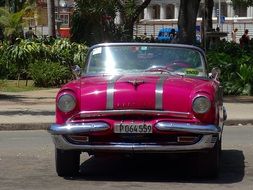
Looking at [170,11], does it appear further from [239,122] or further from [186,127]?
[186,127]

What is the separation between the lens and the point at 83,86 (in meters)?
8.21

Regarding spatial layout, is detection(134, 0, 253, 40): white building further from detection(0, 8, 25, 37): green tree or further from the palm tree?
detection(0, 8, 25, 37): green tree

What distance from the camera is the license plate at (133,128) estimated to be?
7785 millimetres

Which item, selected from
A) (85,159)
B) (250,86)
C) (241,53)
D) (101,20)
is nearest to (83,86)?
(85,159)

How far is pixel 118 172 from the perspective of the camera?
8.80m

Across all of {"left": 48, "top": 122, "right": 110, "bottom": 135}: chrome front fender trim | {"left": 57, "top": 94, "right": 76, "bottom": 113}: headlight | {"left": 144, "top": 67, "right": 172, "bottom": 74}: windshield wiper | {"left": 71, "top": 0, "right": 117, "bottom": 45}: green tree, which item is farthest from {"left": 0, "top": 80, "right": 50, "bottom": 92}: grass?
{"left": 48, "top": 122, "right": 110, "bottom": 135}: chrome front fender trim

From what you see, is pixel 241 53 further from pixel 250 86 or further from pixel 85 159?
→ pixel 85 159

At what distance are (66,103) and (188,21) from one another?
1600 centimetres

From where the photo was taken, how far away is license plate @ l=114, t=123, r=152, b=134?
307 inches

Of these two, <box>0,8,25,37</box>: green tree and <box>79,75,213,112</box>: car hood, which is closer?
<box>79,75,213,112</box>: car hood

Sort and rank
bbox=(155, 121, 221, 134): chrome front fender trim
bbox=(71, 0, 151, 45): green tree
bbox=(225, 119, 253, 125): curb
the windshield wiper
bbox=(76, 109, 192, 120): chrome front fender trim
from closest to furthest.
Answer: bbox=(155, 121, 221, 134): chrome front fender trim < bbox=(76, 109, 192, 120): chrome front fender trim < the windshield wiper < bbox=(225, 119, 253, 125): curb < bbox=(71, 0, 151, 45): green tree

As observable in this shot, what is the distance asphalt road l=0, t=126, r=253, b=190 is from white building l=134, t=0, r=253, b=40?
193 ft

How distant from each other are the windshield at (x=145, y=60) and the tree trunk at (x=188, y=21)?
552 inches

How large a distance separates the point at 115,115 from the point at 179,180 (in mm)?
1117
